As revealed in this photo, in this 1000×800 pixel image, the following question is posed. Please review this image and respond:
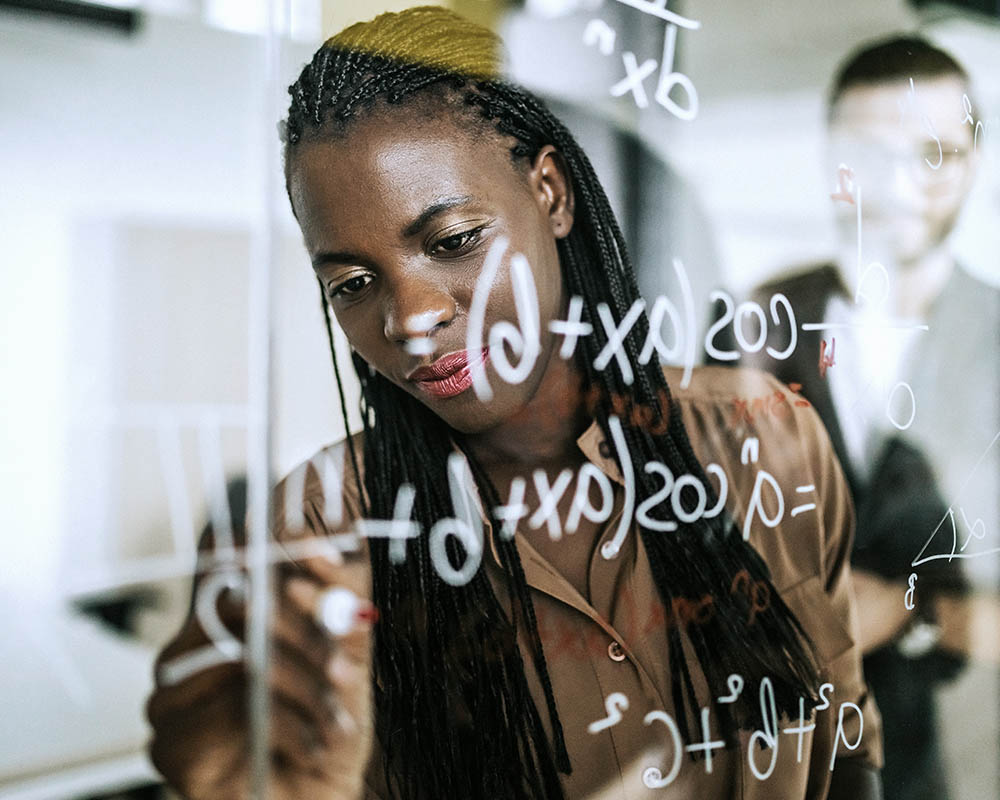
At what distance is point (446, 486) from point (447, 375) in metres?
0.13

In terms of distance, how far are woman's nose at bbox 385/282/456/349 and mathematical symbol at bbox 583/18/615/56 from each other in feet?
1.28

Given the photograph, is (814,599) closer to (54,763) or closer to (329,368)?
(329,368)

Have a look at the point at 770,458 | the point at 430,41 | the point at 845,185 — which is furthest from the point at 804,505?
the point at 430,41

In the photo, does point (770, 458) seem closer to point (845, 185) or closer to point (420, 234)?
point (845, 185)

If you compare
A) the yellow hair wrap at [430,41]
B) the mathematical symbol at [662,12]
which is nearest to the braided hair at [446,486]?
the yellow hair wrap at [430,41]

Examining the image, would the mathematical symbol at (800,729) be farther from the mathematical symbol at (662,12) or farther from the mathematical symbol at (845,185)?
the mathematical symbol at (662,12)

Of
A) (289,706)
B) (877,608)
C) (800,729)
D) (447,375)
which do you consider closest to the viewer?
(289,706)

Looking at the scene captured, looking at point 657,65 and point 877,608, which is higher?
point 657,65

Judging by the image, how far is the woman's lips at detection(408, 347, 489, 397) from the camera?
1.07 metres

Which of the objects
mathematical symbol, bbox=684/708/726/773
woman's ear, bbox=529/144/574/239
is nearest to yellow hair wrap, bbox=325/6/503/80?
woman's ear, bbox=529/144/574/239

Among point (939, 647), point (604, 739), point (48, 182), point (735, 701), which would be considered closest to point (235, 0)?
point (48, 182)

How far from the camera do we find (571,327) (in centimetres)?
117

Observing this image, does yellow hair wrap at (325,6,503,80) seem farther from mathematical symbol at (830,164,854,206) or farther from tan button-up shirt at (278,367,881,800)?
mathematical symbol at (830,164,854,206)

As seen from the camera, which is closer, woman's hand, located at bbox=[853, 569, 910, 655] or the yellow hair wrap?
the yellow hair wrap
